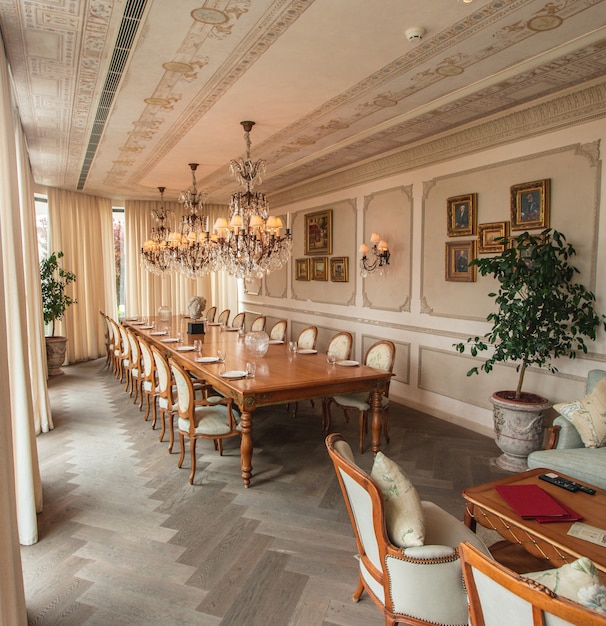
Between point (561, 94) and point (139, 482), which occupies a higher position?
point (561, 94)

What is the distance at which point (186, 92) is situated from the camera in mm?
3623

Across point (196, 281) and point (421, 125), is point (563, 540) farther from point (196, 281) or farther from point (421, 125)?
point (196, 281)

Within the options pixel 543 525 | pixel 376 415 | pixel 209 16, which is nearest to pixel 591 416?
pixel 543 525

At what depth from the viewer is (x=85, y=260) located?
8242 millimetres

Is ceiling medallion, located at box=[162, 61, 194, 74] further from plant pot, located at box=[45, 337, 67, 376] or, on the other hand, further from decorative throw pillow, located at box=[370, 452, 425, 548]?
plant pot, located at box=[45, 337, 67, 376]

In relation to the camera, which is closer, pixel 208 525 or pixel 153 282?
pixel 208 525

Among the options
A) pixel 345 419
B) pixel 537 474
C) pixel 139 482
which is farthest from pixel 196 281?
pixel 537 474

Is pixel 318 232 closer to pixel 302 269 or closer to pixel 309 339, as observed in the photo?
pixel 302 269

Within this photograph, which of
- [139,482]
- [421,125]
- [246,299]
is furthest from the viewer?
[246,299]

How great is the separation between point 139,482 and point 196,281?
6.58 metres

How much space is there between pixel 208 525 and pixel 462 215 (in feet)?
11.7

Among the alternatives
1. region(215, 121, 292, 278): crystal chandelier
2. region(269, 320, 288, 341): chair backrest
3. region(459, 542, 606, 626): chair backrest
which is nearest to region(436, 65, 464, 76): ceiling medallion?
region(215, 121, 292, 278): crystal chandelier

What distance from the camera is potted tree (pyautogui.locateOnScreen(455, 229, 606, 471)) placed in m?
3.34

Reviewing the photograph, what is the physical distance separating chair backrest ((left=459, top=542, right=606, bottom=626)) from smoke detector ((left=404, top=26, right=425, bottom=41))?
267cm
